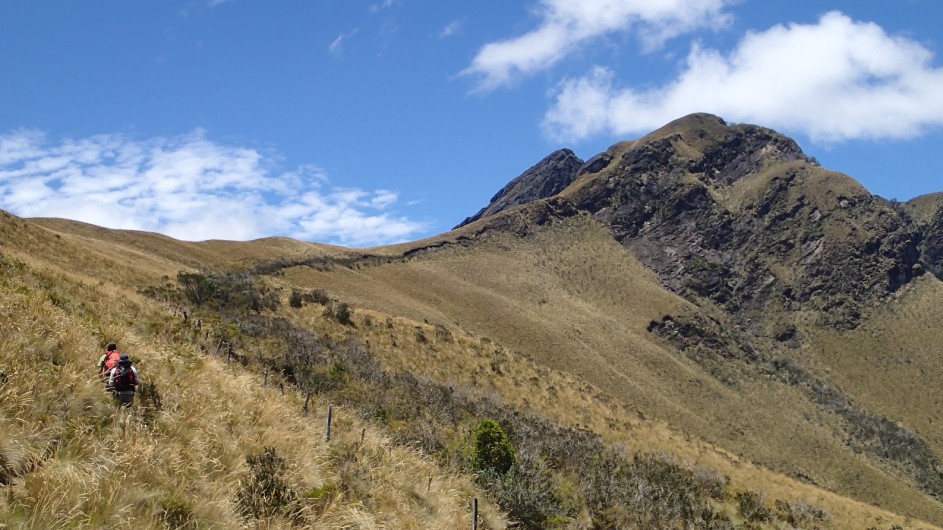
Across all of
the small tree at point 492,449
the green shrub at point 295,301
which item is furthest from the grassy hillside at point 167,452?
the green shrub at point 295,301

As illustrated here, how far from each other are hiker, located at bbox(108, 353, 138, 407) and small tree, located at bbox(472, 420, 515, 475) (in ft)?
32.1

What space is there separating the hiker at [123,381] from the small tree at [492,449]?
9.79 m

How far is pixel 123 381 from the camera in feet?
21.6

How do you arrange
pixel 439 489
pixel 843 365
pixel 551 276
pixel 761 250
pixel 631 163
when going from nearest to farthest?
pixel 439 489, pixel 843 365, pixel 551 276, pixel 761 250, pixel 631 163

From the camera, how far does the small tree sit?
15547mm

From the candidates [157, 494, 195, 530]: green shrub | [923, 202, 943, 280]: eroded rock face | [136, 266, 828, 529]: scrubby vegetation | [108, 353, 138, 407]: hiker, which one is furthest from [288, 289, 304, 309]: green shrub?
[923, 202, 943, 280]: eroded rock face

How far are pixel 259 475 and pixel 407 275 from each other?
250 ft

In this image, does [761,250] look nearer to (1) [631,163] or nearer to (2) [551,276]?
(1) [631,163]

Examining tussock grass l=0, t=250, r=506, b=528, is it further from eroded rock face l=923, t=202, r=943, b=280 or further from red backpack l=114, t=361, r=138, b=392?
eroded rock face l=923, t=202, r=943, b=280

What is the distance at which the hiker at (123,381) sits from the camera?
6504 mm

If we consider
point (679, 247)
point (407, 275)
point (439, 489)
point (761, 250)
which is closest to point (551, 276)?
point (407, 275)

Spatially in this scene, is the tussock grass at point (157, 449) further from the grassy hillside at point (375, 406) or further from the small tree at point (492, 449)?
the small tree at point (492, 449)

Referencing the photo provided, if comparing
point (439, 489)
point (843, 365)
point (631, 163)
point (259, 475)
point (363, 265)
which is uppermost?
point (631, 163)

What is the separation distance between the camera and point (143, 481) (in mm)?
5359
